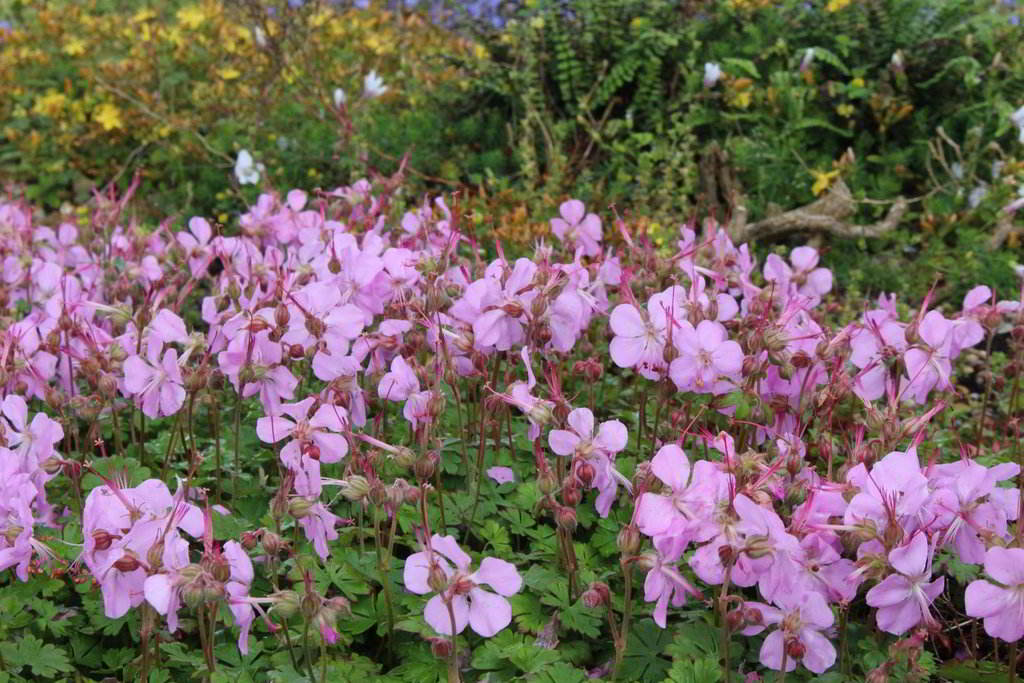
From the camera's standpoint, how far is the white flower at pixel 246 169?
5.47m

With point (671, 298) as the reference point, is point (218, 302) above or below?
below

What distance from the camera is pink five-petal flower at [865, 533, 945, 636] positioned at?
5.45ft

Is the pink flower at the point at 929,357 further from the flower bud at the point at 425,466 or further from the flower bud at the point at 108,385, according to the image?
the flower bud at the point at 108,385

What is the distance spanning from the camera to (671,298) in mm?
2340

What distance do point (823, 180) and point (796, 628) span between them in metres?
3.68

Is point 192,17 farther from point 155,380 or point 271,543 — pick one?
point 271,543

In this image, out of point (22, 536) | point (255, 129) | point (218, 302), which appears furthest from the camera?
point (255, 129)

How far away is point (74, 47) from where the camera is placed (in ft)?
22.8

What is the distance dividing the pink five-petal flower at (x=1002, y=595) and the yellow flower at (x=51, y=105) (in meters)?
6.34

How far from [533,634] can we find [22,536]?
3.18 feet

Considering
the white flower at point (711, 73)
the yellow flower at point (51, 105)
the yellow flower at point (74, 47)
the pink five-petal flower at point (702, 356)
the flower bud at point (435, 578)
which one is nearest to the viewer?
the flower bud at point (435, 578)

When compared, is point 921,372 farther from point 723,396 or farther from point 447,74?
point 447,74

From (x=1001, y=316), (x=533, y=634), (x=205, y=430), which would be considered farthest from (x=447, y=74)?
(x=533, y=634)

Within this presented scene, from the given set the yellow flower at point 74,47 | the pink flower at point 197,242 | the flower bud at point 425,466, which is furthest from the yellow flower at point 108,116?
the flower bud at point 425,466
